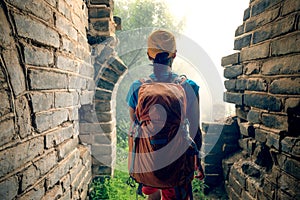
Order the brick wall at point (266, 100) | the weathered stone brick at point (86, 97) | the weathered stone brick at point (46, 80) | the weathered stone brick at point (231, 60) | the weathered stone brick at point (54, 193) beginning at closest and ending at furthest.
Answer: the weathered stone brick at point (46, 80), the weathered stone brick at point (54, 193), the brick wall at point (266, 100), the weathered stone brick at point (86, 97), the weathered stone brick at point (231, 60)

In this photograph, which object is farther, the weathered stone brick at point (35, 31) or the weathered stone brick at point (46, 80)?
the weathered stone brick at point (46, 80)

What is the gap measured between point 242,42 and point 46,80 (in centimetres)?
217

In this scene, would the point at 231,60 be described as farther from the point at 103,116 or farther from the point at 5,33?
the point at 5,33

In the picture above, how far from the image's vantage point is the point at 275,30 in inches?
69.7

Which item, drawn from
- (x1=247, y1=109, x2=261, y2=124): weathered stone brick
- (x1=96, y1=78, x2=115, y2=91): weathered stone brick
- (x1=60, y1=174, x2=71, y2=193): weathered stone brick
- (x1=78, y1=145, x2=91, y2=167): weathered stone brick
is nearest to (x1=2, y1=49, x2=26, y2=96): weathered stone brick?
(x1=60, y1=174, x2=71, y2=193): weathered stone brick

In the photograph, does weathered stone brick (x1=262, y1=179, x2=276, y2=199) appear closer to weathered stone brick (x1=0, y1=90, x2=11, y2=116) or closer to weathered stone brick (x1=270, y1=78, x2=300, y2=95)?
weathered stone brick (x1=270, y1=78, x2=300, y2=95)

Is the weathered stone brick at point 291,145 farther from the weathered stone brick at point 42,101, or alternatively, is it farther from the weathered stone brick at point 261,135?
the weathered stone brick at point 42,101

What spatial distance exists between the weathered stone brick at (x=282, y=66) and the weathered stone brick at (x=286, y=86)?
0.07m

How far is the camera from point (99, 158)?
3.00 m

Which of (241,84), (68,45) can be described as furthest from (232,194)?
(68,45)

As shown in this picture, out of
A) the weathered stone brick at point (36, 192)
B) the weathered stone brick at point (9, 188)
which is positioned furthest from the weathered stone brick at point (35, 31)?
the weathered stone brick at point (36, 192)

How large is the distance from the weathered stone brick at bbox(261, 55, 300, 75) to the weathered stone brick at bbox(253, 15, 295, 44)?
0.74 feet

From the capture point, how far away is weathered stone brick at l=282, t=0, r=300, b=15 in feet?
5.03

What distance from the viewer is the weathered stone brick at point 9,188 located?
3.18 ft
